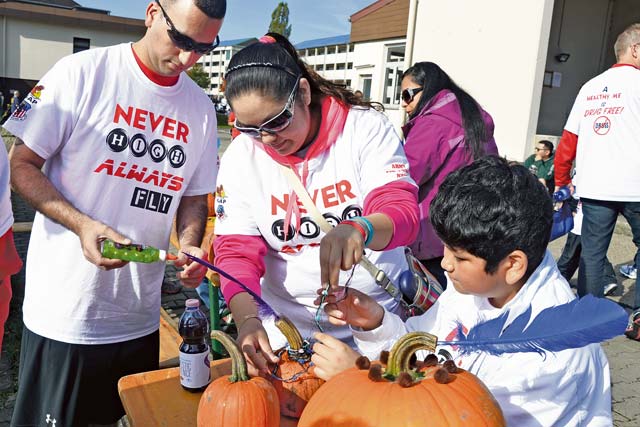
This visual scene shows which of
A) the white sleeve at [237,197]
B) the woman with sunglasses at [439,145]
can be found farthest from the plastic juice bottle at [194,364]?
the woman with sunglasses at [439,145]

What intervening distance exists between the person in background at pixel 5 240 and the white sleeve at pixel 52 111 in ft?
1.13

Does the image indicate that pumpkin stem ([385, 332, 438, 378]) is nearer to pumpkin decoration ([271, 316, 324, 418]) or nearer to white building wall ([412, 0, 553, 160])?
pumpkin decoration ([271, 316, 324, 418])

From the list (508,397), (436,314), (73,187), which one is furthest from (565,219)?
(73,187)

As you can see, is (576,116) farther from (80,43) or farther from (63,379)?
(80,43)

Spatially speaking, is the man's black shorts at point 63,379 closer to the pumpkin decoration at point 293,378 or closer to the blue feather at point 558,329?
the pumpkin decoration at point 293,378

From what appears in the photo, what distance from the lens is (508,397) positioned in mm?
1383

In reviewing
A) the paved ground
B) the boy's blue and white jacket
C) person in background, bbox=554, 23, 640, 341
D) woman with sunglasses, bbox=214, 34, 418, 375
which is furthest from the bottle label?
person in background, bbox=554, 23, 640, 341

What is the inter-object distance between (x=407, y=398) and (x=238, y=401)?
0.49 metres

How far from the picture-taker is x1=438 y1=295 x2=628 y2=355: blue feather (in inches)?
46.0

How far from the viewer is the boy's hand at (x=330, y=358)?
147 centimetres

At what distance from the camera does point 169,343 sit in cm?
287

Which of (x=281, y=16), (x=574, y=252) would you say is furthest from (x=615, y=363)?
(x=281, y=16)

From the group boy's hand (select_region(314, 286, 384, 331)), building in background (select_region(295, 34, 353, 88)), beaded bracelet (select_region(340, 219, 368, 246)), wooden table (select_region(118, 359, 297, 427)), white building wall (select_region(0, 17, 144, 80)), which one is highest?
building in background (select_region(295, 34, 353, 88))

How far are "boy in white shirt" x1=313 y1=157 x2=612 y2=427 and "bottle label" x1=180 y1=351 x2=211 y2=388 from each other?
1.74 ft
